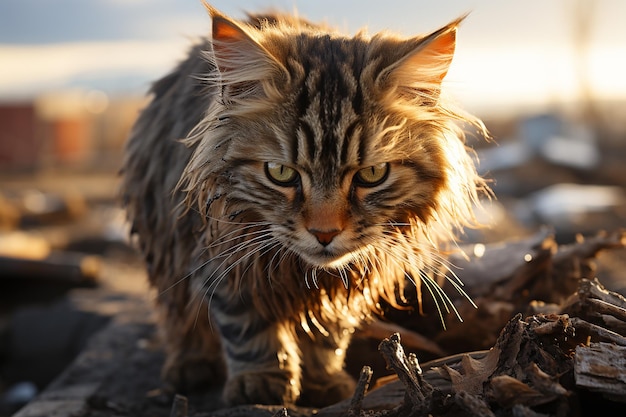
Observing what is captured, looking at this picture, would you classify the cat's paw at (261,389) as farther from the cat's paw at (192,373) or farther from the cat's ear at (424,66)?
the cat's ear at (424,66)

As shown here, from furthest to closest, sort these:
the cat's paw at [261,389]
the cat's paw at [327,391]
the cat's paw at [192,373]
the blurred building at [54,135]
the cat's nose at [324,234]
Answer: the blurred building at [54,135]
the cat's paw at [192,373]
the cat's paw at [327,391]
the cat's paw at [261,389]
the cat's nose at [324,234]

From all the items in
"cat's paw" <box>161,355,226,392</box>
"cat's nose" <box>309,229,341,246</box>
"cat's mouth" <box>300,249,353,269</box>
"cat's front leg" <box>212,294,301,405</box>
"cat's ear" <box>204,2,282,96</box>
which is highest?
"cat's ear" <box>204,2,282,96</box>

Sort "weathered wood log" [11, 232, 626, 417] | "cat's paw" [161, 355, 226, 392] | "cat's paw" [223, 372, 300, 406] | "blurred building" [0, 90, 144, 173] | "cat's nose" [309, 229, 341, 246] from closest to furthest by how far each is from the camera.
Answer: "weathered wood log" [11, 232, 626, 417], "cat's nose" [309, 229, 341, 246], "cat's paw" [223, 372, 300, 406], "cat's paw" [161, 355, 226, 392], "blurred building" [0, 90, 144, 173]

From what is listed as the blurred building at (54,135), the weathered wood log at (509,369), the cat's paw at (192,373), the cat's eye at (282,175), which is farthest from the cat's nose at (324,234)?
the blurred building at (54,135)

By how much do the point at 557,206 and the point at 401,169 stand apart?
574 centimetres

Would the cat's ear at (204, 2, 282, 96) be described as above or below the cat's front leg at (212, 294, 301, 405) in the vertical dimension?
above

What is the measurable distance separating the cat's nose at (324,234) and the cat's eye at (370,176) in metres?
0.20

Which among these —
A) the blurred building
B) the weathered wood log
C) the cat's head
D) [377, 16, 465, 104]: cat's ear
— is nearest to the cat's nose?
the cat's head

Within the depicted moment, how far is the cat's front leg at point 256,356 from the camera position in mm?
2789

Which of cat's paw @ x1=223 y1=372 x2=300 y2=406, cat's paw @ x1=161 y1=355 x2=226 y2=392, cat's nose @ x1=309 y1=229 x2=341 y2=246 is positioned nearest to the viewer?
cat's nose @ x1=309 y1=229 x2=341 y2=246

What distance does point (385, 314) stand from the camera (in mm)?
3057

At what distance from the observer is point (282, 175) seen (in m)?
2.40

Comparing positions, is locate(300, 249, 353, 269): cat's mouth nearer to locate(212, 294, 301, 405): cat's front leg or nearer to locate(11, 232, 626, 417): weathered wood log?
locate(11, 232, 626, 417): weathered wood log

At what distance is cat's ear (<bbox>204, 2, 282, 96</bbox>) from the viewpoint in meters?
2.33
